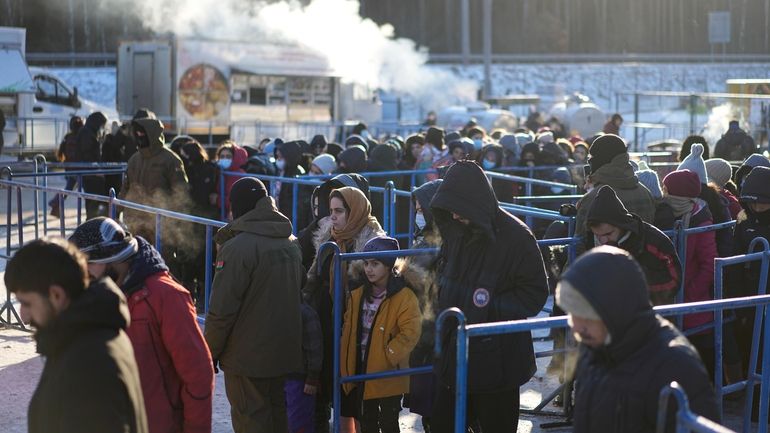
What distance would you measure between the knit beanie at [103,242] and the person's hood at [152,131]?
6.02m

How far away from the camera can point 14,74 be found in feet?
80.6

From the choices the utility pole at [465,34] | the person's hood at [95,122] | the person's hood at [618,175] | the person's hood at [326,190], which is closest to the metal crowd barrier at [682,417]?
the person's hood at [618,175]

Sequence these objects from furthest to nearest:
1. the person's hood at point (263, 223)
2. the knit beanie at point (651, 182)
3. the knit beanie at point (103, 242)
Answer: the knit beanie at point (651, 182), the person's hood at point (263, 223), the knit beanie at point (103, 242)

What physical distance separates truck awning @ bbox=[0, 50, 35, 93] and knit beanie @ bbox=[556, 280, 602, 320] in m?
22.8

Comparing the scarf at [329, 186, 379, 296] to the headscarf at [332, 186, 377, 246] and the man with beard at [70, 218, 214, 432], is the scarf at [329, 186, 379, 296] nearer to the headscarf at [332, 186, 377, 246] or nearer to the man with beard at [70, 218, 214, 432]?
the headscarf at [332, 186, 377, 246]

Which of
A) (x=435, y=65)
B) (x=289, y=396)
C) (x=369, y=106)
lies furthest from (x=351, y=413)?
(x=435, y=65)

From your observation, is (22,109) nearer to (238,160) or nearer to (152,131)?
(238,160)

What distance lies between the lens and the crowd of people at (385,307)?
10.8 feet

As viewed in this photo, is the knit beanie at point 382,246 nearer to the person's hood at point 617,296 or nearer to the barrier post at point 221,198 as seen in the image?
the person's hood at point 617,296

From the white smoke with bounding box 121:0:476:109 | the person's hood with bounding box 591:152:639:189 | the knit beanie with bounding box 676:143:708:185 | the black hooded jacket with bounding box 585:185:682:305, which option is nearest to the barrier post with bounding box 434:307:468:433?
the black hooded jacket with bounding box 585:185:682:305

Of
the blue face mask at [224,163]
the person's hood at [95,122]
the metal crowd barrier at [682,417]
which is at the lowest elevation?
the metal crowd barrier at [682,417]

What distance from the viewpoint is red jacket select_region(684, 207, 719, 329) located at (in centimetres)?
712

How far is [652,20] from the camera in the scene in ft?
210

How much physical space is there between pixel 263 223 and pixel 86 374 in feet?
7.84
